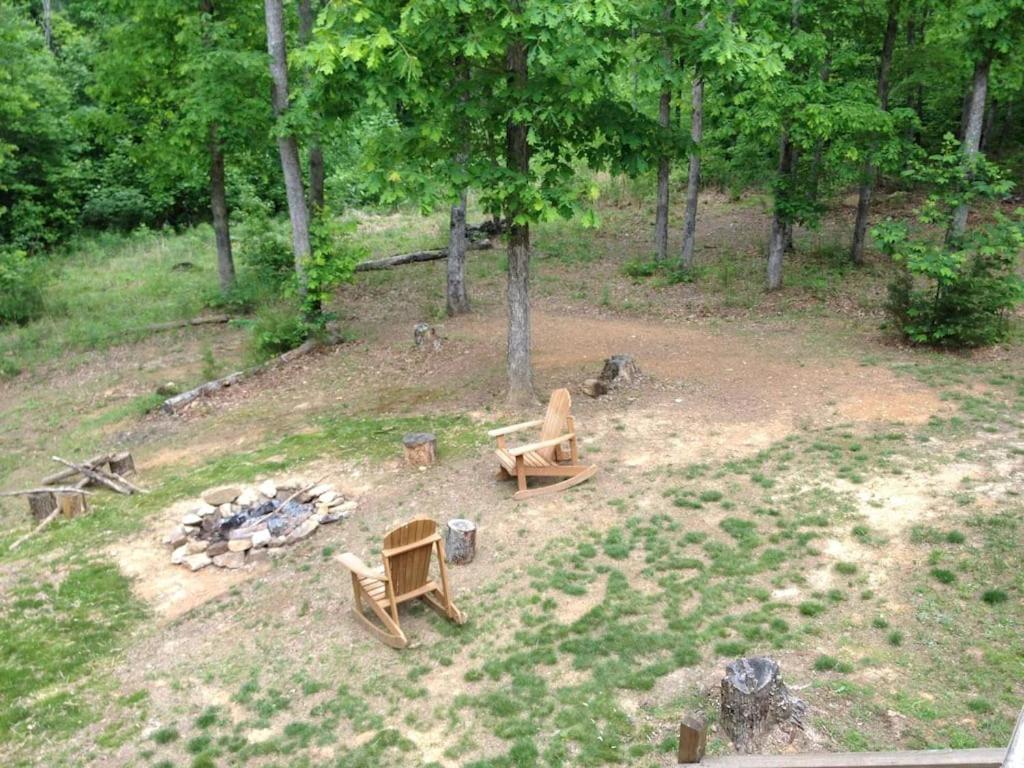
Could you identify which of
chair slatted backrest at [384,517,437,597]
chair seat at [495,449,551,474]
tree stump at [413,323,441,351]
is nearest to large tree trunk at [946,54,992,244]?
chair seat at [495,449,551,474]

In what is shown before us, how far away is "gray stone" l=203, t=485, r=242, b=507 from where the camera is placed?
8414 millimetres

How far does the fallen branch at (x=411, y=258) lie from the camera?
19.8 metres

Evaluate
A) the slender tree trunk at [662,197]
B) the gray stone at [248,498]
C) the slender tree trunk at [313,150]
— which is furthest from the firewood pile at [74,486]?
the slender tree trunk at [662,197]

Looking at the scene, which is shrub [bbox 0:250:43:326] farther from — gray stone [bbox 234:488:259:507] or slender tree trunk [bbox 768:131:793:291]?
slender tree trunk [bbox 768:131:793:291]

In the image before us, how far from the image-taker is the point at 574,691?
5297 mm

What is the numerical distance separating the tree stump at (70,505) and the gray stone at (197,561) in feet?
7.50

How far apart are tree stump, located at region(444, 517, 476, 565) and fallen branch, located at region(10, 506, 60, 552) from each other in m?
4.99

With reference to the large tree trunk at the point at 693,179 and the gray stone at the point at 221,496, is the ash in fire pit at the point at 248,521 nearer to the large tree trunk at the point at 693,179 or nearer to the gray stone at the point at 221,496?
the gray stone at the point at 221,496

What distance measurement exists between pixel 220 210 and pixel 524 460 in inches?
465

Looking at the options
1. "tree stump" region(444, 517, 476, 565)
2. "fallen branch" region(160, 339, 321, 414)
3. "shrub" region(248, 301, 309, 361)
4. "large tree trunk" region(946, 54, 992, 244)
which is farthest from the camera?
"shrub" region(248, 301, 309, 361)

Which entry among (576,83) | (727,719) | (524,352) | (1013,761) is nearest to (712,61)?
(576,83)

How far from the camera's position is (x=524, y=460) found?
26.5 ft

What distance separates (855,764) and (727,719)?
0.99m

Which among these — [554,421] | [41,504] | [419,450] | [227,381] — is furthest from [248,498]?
[227,381]
